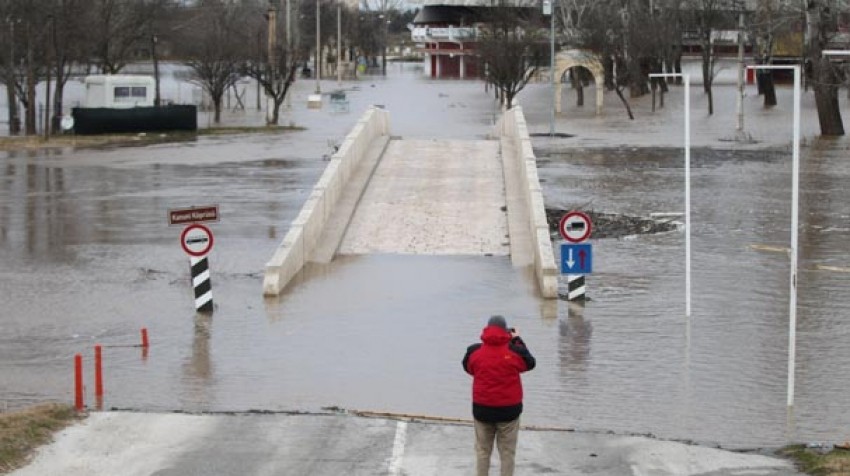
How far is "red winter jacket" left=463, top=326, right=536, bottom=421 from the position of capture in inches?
435

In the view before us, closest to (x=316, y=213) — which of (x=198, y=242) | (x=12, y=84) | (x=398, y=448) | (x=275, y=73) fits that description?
(x=198, y=242)

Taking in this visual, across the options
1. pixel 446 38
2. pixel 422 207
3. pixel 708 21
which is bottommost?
pixel 422 207

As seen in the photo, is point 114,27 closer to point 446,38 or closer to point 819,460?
point 446,38

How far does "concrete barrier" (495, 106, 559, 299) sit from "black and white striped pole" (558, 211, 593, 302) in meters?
0.51

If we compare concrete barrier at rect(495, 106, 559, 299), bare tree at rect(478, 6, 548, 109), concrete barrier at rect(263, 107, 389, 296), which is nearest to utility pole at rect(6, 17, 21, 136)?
concrete barrier at rect(263, 107, 389, 296)

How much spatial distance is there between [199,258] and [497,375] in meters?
11.3

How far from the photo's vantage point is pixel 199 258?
21.6 meters

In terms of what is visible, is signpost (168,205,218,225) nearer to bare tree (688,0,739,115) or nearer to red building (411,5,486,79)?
bare tree (688,0,739,115)

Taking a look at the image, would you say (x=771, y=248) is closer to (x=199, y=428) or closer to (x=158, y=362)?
(x=158, y=362)

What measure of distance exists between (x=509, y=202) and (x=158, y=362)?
1576 centimetres

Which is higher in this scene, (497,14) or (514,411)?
(497,14)

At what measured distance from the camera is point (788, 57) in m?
84.4

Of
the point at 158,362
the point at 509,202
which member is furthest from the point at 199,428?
the point at 509,202

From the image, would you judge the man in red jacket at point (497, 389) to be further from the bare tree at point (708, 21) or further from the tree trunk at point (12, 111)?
the bare tree at point (708, 21)
